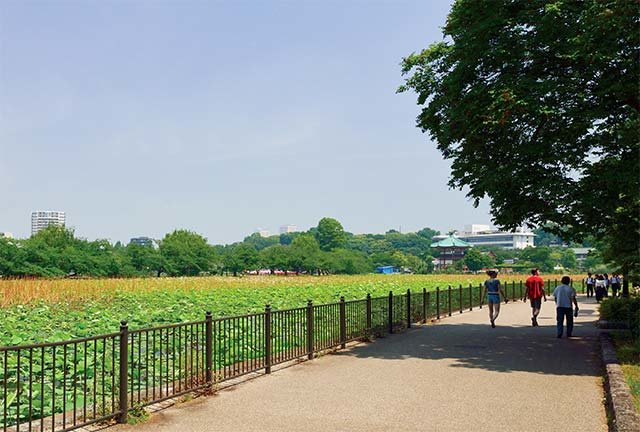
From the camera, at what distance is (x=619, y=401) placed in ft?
25.0

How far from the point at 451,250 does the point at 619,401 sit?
525ft

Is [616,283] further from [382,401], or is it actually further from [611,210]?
[382,401]

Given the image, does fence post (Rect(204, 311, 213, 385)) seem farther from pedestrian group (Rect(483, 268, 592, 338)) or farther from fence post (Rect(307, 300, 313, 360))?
pedestrian group (Rect(483, 268, 592, 338))

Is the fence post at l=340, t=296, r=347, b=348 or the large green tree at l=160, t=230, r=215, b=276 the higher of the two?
the large green tree at l=160, t=230, r=215, b=276

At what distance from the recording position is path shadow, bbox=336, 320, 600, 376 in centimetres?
1184

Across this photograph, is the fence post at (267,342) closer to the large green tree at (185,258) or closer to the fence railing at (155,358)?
the fence railing at (155,358)

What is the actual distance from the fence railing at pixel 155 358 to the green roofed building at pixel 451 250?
14187cm

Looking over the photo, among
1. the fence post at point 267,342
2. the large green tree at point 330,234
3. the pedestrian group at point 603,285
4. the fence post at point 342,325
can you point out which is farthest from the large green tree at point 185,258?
the fence post at point 267,342

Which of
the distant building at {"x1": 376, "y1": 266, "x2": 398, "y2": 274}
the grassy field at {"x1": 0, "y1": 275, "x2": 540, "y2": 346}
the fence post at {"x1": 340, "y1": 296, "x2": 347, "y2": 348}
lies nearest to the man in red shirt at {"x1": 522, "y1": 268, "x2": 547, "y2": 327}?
the fence post at {"x1": 340, "y1": 296, "x2": 347, "y2": 348}

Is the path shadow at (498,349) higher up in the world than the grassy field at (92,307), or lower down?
lower down

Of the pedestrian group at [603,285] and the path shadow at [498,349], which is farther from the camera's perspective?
the pedestrian group at [603,285]

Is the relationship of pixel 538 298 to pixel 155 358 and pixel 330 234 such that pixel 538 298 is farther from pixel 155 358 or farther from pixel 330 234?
pixel 330 234

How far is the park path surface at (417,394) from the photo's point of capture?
24.1 ft

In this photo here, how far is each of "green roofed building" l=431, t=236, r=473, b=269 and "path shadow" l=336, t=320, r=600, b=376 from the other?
143395 millimetres
